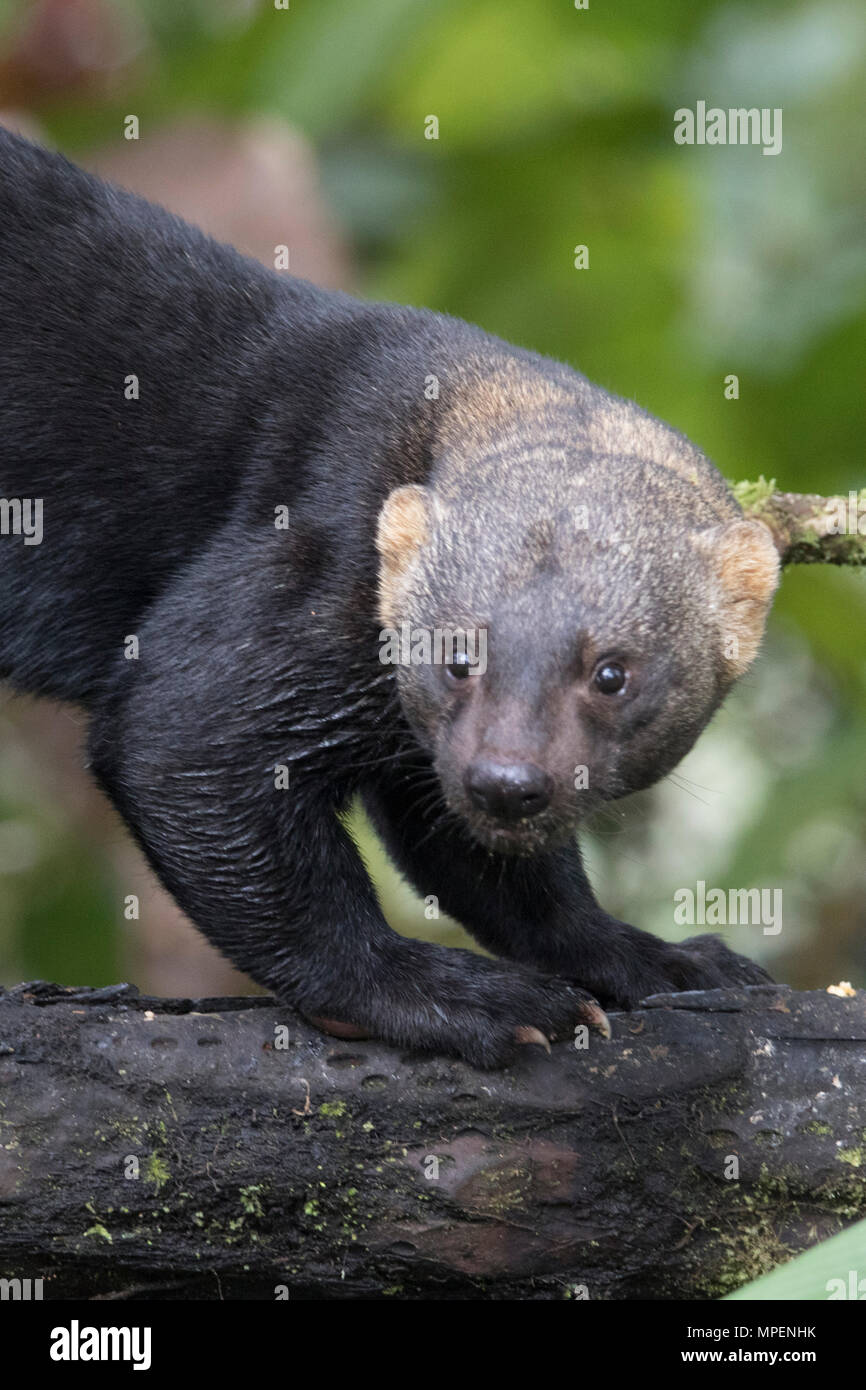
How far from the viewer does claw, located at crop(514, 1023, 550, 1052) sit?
4.27 meters

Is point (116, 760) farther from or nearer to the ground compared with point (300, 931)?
farther from the ground

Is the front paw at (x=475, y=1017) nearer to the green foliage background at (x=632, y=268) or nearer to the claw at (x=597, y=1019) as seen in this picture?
the claw at (x=597, y=1019)

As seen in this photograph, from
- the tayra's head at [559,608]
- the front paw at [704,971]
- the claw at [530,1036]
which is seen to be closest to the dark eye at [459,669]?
the tayra's head at [559,608]

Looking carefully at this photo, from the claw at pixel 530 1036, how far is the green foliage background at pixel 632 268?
155 inches

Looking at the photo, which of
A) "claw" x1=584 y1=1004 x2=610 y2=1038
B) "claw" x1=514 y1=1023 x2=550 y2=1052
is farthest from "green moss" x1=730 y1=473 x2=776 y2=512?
"claw" x1=514 y1=1023 x2=550 y2=1052

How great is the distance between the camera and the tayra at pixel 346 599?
14.2 ft

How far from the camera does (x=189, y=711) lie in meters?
4.66

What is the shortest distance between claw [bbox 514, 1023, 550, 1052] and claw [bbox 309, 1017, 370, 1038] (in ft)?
1.34

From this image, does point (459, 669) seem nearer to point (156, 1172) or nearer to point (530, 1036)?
point (530, 1036)

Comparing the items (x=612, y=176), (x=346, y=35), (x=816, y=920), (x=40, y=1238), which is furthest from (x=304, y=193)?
(x=40, y=1238)

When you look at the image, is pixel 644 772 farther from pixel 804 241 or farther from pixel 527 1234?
pixel 804 241

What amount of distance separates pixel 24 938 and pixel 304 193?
420 centimetres

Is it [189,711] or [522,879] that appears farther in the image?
[522,879]

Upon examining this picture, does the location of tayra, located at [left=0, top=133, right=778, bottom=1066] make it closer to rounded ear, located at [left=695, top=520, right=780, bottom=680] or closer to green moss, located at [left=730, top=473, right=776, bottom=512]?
rounded ear, located at [left=695, top=520, right=780, bottom=680]
